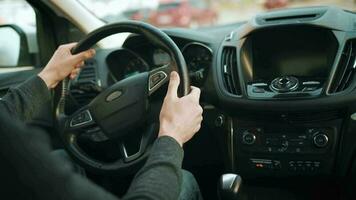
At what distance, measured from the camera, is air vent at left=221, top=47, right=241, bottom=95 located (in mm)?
2193

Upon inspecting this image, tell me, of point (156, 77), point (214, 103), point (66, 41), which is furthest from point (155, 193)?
point (66, 41)

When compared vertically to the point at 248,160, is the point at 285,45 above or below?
above

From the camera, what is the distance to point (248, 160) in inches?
88.6

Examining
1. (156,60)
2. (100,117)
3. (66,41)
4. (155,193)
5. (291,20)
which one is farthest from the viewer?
(66,41)

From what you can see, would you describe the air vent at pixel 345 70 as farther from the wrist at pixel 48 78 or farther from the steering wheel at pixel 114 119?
the wrist at pixel 48 78

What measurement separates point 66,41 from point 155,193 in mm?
1924

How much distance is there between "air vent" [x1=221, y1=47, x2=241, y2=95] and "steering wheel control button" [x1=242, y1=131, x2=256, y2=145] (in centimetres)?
20

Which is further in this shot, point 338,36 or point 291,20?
point 291,20

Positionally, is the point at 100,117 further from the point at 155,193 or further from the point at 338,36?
the point at 338,36

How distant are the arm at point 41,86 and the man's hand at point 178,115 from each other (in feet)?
1.64

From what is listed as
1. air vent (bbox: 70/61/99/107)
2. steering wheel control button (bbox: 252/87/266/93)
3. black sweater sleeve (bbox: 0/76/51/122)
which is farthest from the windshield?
black sweater sleeve (bbox: 0/76/51/122)

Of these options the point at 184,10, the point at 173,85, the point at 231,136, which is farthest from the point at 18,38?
the point at 184,10

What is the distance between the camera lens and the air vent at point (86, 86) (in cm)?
254

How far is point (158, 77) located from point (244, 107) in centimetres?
53
